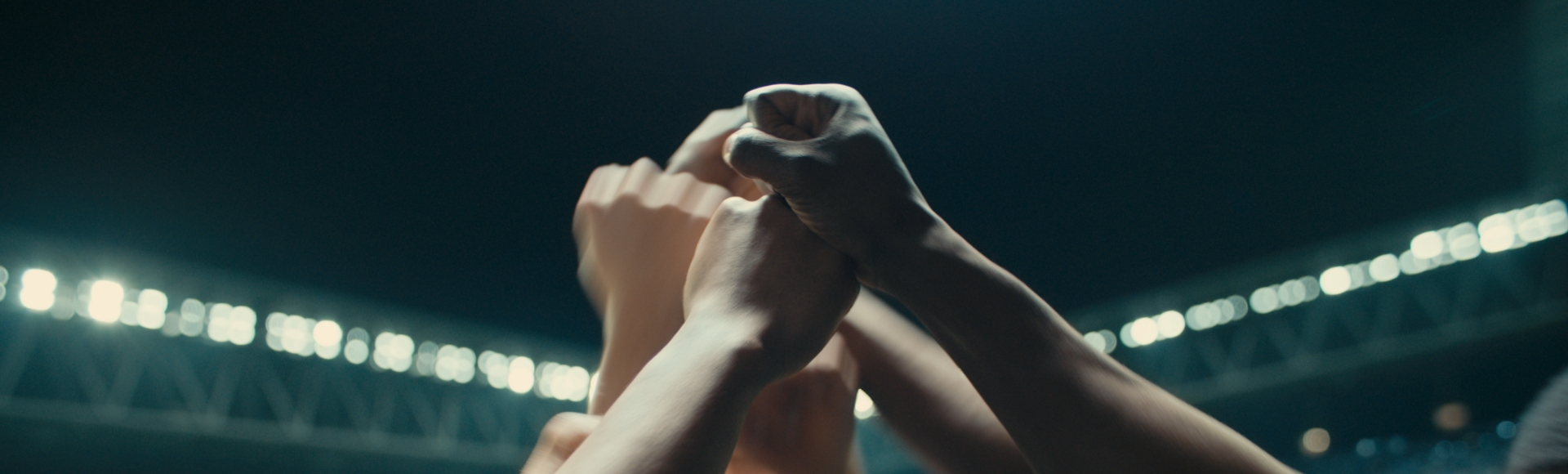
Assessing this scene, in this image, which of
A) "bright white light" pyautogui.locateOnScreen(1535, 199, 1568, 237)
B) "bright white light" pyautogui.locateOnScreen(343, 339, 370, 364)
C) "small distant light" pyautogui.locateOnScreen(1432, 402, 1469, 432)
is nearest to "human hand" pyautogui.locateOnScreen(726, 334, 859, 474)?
"bright white light" pyautogui.locateOnScreen(1535, 199, 1568, 237)

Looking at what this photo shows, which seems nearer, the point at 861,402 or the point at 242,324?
the point at 861,402

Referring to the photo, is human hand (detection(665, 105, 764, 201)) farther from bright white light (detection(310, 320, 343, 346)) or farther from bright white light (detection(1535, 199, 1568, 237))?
bright white light (detection(310, 320, 343, 346))

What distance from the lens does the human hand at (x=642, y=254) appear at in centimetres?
118

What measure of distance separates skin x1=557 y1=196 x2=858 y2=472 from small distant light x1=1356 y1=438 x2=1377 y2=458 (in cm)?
932

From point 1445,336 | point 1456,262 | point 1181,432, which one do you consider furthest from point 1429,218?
point 1181,432

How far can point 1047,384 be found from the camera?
2.94 feet

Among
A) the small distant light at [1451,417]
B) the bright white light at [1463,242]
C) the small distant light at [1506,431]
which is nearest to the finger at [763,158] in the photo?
the bright white light at [1463,242]

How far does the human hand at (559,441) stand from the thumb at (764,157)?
0.37m

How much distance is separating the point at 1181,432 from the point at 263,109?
5013 mm

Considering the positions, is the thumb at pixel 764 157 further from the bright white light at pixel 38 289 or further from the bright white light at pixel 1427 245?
the bright white light at pixel 38 289

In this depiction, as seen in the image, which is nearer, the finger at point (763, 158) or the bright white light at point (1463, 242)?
the finger at point (763, 158)

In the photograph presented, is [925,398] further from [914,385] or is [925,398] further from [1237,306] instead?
[1237,306]

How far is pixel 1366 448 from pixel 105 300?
40.7 ft

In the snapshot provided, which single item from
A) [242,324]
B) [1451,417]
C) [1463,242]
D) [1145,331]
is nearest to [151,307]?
[242,324]
